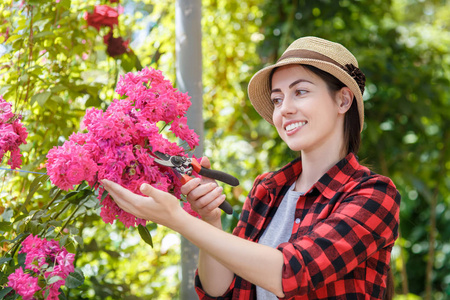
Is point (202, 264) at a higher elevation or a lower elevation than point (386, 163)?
lower

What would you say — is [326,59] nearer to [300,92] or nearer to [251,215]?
[300,92]

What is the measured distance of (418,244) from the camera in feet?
15.7

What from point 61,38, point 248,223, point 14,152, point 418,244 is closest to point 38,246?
point 14,152

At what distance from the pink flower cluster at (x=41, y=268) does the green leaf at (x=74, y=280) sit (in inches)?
0.6

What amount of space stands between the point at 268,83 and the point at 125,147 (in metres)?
0.65

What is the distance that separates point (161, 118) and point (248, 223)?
497 millimetres

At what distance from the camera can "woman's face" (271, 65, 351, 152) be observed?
1.30 metres

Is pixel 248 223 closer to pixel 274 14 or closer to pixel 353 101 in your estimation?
pixel 353 101

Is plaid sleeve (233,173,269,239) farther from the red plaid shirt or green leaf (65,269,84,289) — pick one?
green leaf (65,269,84,289)

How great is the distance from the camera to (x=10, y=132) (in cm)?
121

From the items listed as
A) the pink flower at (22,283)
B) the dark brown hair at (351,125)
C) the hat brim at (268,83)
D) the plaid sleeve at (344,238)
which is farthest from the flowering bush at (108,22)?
the plaid sleeve at (344,238)

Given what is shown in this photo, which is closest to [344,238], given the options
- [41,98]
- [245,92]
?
[41,98]

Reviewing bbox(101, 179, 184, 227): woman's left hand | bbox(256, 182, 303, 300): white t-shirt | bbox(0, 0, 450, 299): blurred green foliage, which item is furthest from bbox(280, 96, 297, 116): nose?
bbox(0, 0, 450, 299): blurred green foliage

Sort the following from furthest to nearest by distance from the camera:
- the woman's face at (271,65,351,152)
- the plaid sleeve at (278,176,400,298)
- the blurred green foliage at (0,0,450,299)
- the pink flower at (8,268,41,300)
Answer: the blurred green foliage at (0,0,450,299) < the woman's face at (271,65,351,152) < the pink flower at (8,268,41,300) < the plaid sleeve at (278,176,400,298)
